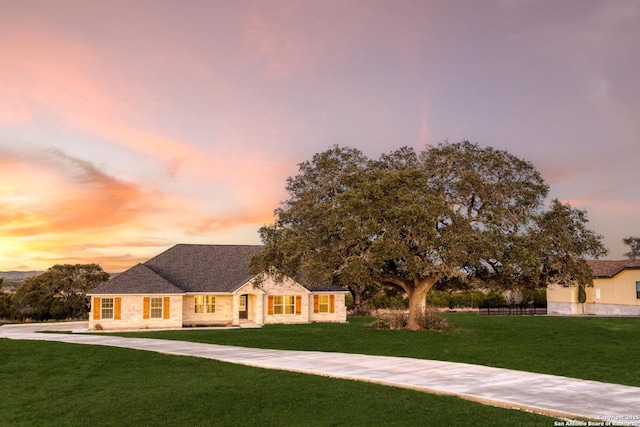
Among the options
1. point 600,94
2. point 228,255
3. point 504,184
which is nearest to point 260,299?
point 228,255

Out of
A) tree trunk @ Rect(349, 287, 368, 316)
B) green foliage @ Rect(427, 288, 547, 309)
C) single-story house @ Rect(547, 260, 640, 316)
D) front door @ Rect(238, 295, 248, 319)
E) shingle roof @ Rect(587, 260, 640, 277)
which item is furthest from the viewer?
green foliage @ Rect(427, 288, 547, 309)

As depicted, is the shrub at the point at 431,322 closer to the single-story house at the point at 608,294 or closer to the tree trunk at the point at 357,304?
the tree trunk at the point at 357,304

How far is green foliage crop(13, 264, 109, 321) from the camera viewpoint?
5141 centimetres

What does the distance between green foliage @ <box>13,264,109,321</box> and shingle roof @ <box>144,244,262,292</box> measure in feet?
29.5

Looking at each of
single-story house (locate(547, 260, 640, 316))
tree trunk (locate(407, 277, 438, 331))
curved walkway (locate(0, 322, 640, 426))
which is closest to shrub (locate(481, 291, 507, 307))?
single-story house (locate(547, 260, 640, 316))

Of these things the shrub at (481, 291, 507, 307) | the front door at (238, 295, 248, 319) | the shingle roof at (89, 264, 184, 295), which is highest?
the shingle roof at (89, 264, 184, 295)

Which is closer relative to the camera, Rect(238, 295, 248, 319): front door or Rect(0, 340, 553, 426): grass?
Rect(0, 340, 553, 426): grass

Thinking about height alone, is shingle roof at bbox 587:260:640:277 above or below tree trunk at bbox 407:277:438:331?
above

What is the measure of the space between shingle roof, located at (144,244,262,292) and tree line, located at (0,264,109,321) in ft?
29.6

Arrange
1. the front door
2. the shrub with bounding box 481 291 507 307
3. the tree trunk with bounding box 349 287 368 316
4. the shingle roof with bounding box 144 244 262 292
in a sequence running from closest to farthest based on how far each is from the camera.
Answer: the shingle roof with bounding box 144 244 262 292
the front door
the tree trunk with bounding box 349 287 368 316
the shrub with bounding box 481 291 507 307

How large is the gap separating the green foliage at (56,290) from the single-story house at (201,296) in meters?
9.03

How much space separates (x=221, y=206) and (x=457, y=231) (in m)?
17.1

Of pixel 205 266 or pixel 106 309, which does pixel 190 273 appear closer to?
pixel 205 266

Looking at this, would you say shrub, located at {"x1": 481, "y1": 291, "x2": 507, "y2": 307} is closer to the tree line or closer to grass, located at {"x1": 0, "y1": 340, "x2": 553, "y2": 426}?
the tree line
